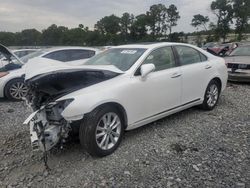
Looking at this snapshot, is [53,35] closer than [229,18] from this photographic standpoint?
Yes

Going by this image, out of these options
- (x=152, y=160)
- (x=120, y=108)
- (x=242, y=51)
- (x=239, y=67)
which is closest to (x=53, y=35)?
(x=242, y=51)

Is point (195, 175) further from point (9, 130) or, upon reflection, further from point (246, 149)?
point (9, 130)

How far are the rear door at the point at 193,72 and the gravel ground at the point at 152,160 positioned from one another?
1.71 ft

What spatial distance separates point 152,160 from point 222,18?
58982 mm

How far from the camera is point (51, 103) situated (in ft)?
12.9

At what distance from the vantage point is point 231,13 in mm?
56656

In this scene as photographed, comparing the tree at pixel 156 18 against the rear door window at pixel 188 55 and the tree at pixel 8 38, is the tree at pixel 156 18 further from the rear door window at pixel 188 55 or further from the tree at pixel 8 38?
the rear door window at pixel 188 55

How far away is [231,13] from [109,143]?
58.3 meters

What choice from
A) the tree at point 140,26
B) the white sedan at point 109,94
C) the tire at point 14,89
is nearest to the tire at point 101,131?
the white sedan at point 109,94

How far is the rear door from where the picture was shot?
5.54 metres

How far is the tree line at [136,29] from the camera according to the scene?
117 ft

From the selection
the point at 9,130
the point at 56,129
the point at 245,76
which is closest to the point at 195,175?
the point at 56,129

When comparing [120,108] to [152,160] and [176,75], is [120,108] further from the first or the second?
[176,75]

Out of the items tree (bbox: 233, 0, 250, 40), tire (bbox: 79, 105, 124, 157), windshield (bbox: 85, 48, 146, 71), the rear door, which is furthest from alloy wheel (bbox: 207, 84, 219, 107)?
tree (bbox: 233, 0, 250, 40)
